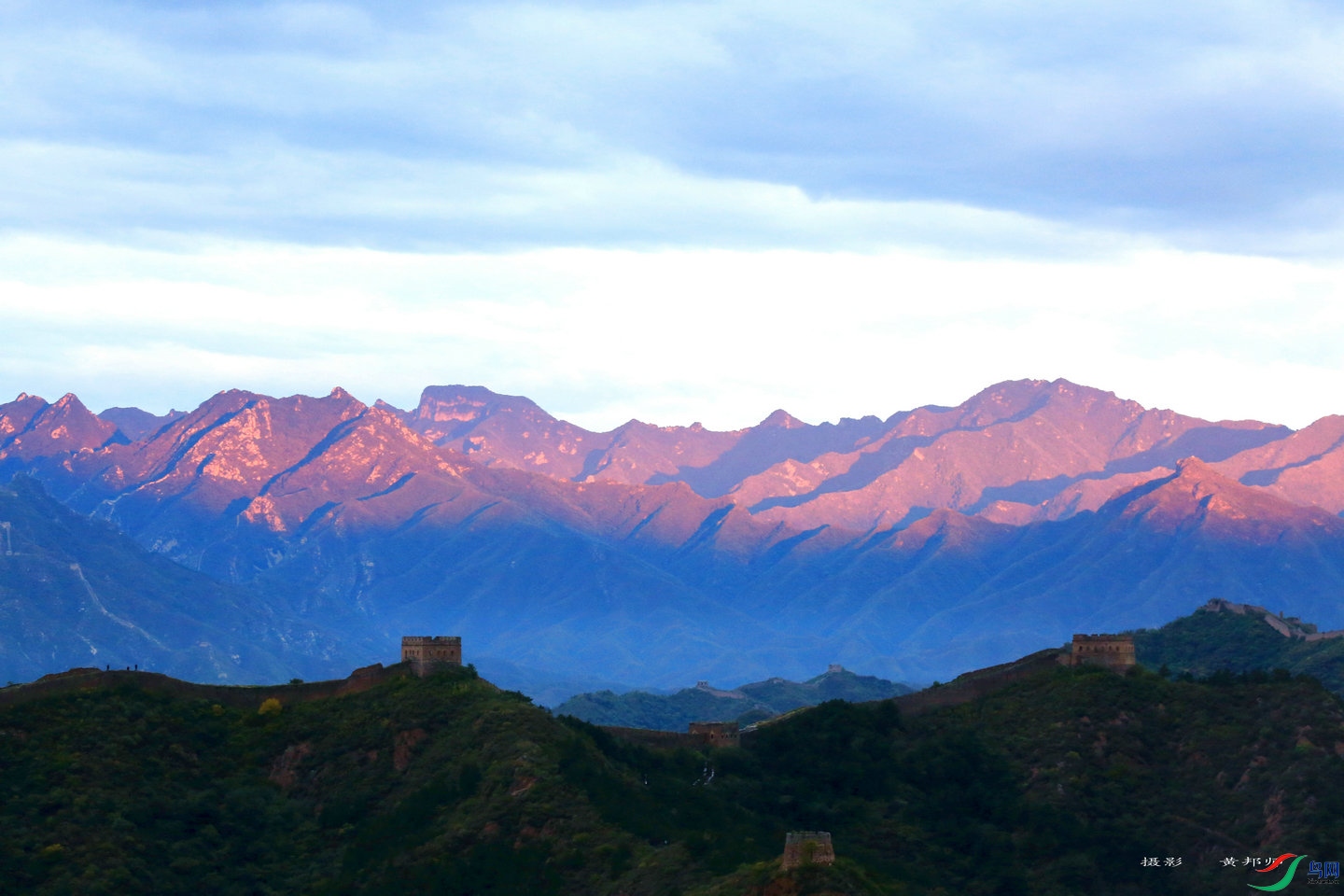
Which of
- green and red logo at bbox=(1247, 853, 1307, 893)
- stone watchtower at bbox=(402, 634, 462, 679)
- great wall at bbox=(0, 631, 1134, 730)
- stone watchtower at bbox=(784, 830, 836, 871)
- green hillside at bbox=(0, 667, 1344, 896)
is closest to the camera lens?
stone watchtower at bbox=(784, 830, 836, 871)

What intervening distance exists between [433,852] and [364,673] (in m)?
36.6

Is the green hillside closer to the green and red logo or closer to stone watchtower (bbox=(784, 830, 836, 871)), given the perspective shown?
the green and red logo

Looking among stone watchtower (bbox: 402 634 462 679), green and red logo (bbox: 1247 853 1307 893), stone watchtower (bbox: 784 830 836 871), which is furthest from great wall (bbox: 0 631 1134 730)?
stone watchtower (bbox: 784 830 836 871)

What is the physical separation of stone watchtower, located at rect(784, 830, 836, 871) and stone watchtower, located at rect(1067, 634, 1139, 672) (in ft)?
262

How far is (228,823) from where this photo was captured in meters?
150

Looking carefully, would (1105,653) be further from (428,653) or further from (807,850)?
(807,850)

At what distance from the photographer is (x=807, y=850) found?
385 ft

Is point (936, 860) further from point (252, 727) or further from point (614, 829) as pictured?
point (252, 727)

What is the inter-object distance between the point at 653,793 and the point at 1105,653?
58034mm

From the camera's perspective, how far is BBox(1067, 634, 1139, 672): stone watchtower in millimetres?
193625

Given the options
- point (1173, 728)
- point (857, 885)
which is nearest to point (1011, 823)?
point (1173, 728)

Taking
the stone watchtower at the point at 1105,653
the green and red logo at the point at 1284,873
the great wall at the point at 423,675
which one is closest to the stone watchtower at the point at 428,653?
the great wall at the point at 423,675

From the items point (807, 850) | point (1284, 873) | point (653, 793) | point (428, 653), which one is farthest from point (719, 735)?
point (807, 850)

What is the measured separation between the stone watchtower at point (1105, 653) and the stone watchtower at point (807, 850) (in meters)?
79.9
